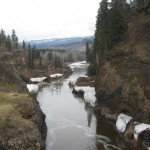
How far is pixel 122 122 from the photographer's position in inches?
1793

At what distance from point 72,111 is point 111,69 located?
10844 mm

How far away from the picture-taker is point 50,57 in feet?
536

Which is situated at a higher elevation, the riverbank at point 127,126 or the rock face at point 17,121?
the rock face at point 17,121

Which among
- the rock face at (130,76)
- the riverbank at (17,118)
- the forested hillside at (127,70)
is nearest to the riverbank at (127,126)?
the forested hillside at (127,70)

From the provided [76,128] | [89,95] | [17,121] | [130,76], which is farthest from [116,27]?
[17,121]

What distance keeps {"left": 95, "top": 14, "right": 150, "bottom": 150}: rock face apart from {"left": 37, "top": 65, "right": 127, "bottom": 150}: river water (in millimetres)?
2630

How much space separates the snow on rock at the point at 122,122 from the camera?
44.4 m

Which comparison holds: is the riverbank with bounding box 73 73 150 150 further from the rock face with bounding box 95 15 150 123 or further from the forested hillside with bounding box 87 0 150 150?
the rock face with bounding box 95 15 150 123

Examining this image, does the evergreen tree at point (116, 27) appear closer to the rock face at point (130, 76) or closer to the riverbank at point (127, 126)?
the rock face at point (130, 76)

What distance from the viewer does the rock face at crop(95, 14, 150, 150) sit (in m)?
42.8

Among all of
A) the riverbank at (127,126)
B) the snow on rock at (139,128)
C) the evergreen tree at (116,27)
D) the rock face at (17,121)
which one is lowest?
the riverbank at (127,126)

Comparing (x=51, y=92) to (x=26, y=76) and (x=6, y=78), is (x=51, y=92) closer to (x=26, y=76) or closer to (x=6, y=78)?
(x=26, y=76)

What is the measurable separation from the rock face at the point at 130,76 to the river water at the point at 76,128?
13.2ft

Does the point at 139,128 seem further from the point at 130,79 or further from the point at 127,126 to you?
the point at 130,79
